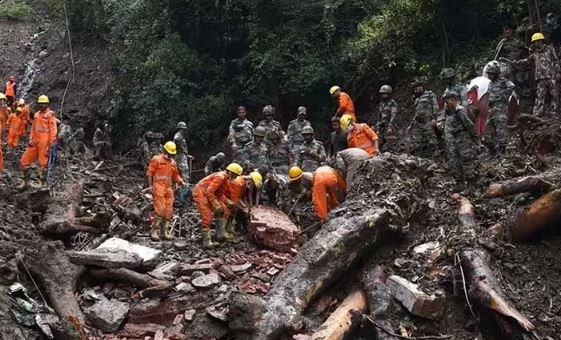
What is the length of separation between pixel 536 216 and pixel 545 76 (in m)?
4.06

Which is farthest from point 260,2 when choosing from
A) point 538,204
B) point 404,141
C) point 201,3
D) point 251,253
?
point 538,204

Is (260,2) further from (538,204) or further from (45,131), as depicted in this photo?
(538,204)

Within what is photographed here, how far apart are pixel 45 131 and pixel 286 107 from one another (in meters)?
7.75

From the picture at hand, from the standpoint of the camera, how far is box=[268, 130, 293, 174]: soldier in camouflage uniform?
11.9 metres

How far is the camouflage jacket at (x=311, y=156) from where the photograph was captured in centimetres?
1121

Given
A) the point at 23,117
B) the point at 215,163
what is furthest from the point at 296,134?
the point at 23,117

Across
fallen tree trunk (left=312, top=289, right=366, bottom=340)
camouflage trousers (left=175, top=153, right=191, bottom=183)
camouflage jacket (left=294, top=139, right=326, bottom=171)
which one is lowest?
camouflage trousers (left=175, top=153, right=191, bottom=183)

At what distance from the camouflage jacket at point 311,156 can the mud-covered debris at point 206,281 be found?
145 inches

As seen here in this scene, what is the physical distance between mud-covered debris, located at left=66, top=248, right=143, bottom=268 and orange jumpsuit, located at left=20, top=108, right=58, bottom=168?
3.83 m

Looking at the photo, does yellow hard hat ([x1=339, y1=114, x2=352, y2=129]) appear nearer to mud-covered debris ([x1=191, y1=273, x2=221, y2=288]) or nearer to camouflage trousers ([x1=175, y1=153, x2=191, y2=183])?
camouflage trousers ([x1=175, y1=153, x2=191, y2=183])

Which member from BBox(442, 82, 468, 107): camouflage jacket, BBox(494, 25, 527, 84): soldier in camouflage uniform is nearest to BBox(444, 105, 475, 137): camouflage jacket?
A: BBox(442, 82, 468, 107): camouflage jacket

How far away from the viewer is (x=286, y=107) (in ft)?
57.9

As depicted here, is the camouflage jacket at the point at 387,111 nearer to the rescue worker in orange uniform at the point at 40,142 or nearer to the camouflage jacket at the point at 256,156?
the camouflage jacket at the point at 256,156

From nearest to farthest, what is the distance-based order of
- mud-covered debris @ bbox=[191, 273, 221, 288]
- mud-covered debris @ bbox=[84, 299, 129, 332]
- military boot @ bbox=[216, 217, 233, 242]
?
1. mud-covered debris @ bbox=[84, 299, 129, 332]
2. mud-covered debris @ bbox=[191, 273, 221, 288]
3. military boot @ bbox=[216, 217, 233, 242]
